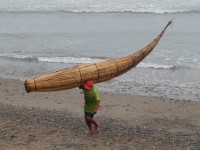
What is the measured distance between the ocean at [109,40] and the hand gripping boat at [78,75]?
15.0 feet

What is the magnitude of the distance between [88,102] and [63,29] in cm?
1720

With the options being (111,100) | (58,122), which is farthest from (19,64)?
(58,122)

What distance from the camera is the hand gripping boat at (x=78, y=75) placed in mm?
7980

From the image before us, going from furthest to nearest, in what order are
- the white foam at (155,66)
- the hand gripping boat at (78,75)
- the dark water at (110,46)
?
the white foam at (155,66), the dark water at (110,46), the hand gripping boat at (78,75)

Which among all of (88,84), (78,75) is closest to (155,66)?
(88,84)

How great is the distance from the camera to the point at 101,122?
10.5 meters

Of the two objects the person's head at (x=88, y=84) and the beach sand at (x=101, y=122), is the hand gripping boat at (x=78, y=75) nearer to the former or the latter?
the person's head at (x=88, y=84)

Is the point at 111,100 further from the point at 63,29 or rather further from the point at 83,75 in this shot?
the point at 63,29

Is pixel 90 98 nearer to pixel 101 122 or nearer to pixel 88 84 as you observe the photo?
pixel 88 84

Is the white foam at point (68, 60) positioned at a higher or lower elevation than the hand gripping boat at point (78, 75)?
lower

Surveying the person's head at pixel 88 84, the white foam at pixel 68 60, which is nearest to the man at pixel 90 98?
the person's head at pixel 88 84

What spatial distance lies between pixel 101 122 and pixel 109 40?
11753 mm

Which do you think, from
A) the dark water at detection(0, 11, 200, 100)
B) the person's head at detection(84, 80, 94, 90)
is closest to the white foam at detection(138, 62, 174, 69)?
the dark water at detection(0, 11, 200, 100)

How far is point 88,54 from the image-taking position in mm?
18891
